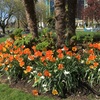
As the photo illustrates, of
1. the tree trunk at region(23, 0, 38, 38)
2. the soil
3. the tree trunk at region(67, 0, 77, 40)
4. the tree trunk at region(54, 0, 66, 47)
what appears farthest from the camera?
the tree trunk at region(67, 0, 77, 40)

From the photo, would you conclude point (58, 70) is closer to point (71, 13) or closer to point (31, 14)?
point (31, 14)

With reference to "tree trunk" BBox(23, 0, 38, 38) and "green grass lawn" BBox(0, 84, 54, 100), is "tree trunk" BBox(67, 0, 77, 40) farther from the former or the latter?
"green grass lawn" BBox(0, 84, 54, 100)

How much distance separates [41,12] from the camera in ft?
240

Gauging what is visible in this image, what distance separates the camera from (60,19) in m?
7.59

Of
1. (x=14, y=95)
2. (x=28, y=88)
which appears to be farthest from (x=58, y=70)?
(x=14, y=95)

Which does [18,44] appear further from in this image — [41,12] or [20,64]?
[41,12]

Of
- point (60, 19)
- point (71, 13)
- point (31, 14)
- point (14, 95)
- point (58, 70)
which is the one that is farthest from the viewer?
point (71, 13)

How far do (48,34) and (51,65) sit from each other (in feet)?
13.4

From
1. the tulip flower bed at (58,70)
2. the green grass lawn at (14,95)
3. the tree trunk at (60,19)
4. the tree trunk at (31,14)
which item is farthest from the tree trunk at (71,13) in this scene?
the green grass lawn at (14,95)

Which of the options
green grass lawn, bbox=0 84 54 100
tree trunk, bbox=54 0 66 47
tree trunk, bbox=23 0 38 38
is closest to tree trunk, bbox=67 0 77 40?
tree trunk, bbox=23 0 38 38

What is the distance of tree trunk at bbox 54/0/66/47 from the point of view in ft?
24.7

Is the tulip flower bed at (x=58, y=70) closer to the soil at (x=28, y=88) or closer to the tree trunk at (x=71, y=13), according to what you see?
the soil at (x=28, y=88)

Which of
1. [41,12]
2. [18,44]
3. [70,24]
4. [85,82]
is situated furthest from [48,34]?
[41,12]

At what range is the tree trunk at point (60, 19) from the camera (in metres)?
7.52
